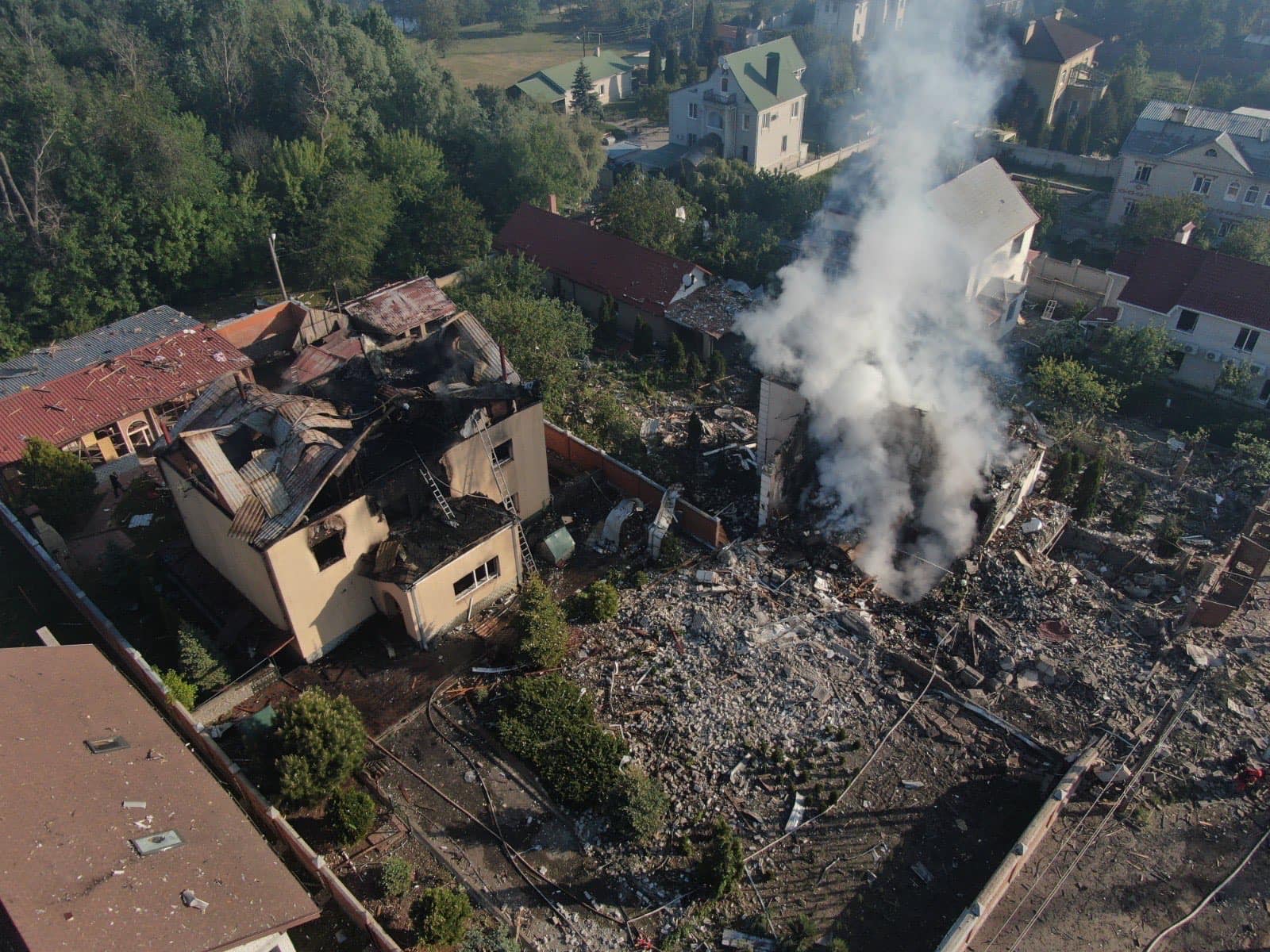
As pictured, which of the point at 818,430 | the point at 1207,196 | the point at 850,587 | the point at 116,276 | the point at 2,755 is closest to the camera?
the point at 2,755

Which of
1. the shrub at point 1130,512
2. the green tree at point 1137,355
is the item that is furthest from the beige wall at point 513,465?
the green tree at point 1137,355

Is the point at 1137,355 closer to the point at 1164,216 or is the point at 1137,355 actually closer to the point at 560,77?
the point at 1164,216

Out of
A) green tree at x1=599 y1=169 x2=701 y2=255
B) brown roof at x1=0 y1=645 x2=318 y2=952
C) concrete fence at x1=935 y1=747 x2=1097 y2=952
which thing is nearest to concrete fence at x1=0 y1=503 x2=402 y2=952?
brown roof at x1=0 y1=645 x2=318 y2=952

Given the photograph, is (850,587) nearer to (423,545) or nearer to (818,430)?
(818,430)

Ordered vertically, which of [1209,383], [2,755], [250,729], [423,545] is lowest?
[1209,383]

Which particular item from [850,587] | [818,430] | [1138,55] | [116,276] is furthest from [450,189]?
[1138,55]

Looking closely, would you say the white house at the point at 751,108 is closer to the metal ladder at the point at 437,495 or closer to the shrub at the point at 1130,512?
the shrub at the point at 1130,512

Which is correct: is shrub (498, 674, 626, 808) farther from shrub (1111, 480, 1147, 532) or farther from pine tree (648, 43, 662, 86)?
pine tree (648, 43, 662, 86)
